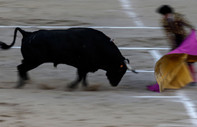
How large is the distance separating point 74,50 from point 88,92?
30.8 inches

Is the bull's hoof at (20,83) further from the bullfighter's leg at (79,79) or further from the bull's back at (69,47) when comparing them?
the bullfighter's leg at (79,79)

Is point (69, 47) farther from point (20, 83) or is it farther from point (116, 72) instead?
point (20, 83)

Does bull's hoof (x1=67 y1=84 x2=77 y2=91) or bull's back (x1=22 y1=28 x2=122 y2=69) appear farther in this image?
bull's hoof (x1=67 y1=84 x2=77 y2=91)

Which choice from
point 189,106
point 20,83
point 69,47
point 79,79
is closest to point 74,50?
point 69,47

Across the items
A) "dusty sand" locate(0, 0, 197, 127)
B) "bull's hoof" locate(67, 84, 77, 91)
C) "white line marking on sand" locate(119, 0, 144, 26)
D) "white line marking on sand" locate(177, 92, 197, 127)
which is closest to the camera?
"dusty sand" locate(0, 0, 197, 127)

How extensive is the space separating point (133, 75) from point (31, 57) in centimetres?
235

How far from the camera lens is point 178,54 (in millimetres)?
8305

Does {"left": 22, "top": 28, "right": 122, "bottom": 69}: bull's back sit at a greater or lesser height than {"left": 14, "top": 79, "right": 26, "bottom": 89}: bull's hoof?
greater

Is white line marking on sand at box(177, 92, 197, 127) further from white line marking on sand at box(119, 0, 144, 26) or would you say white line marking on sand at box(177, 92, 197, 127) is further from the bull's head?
white line marking on sand at box(119, 0, 144, 26)

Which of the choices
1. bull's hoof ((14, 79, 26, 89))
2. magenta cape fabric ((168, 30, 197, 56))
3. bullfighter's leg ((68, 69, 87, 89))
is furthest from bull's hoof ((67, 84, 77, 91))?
magenta cape fabric ((168, 30, 197, 56))

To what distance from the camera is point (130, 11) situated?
14.9 metres

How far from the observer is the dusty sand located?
6.53 m

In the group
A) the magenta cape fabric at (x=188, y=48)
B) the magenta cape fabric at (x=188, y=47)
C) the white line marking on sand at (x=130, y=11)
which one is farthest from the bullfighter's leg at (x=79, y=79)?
the white line marking on sand at (x=130, y=11)

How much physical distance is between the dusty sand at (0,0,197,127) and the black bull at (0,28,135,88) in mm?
489
